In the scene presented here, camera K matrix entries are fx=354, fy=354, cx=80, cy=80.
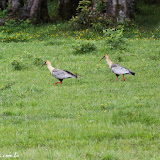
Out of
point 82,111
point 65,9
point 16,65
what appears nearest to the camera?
point 82,111

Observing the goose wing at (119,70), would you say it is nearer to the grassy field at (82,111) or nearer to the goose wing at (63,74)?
the grassy field at (82,111)

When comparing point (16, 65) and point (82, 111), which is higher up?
point (82, 111)

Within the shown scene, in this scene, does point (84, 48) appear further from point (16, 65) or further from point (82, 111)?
point (82, 111)

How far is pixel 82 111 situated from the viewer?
7.82 m

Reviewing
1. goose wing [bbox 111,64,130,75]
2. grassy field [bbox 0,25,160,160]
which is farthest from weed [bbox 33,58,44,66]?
goose wing [bbox 111,64,130,75]

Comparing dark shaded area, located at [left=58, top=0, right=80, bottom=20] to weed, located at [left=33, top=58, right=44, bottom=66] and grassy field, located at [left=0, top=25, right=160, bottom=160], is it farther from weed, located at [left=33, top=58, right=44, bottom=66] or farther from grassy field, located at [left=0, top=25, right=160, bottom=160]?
weed, located at [left=33, top=58, right=44, bottom=66]

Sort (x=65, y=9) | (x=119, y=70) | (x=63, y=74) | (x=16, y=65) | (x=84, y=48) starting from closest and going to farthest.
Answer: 1. (x=63, y=74)
2. (x=119, y=70)
3. (x=16, y=65)
4. (x=84, y=48)
5. (x=65, y=9)

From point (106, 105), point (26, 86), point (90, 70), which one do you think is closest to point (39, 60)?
point (90, 70)

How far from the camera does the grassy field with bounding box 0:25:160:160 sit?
5.75 metres

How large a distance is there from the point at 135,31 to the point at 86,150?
1560 centimetres

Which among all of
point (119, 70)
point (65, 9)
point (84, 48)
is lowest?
point (65, 9)

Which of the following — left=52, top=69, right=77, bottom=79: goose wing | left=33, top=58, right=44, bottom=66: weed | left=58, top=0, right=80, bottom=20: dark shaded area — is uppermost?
left=52, top=69, right=77, bottom=79: goose wing

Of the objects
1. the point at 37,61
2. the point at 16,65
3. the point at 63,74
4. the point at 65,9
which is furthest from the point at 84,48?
the point at 65,9

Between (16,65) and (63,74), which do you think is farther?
(16,65)
